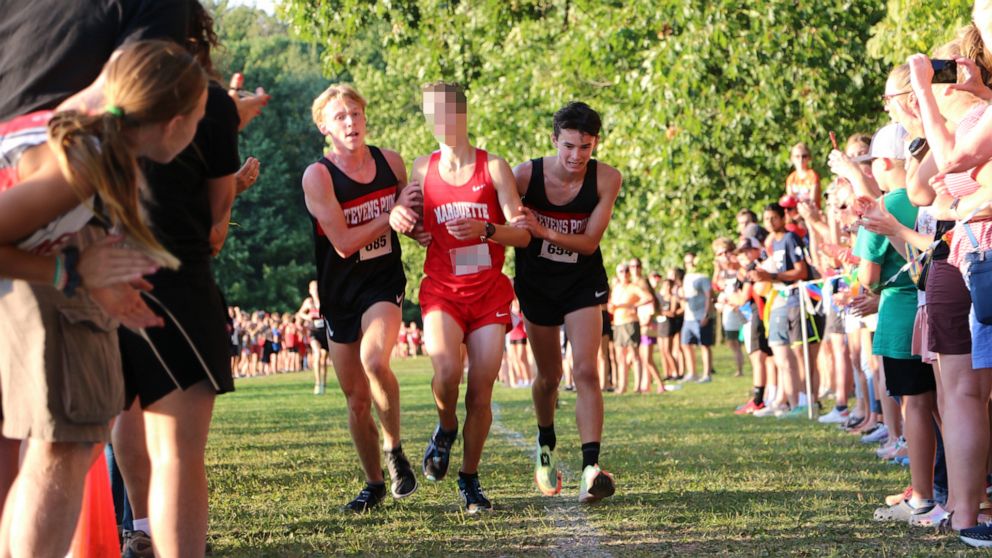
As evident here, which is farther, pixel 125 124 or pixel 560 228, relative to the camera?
pixel 560 228

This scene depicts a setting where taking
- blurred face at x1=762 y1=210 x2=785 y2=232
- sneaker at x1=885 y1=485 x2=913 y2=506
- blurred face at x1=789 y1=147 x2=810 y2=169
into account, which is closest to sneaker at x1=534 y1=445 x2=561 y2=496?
sneaker at x1=885 y1=485 x2=913 y2=506

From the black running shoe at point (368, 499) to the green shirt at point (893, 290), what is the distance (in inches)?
112

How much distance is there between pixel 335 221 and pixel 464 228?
743 mm

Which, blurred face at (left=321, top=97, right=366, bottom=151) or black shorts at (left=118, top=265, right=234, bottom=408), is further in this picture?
blurred face at (left=321, top=97, right=366, bottom=151)

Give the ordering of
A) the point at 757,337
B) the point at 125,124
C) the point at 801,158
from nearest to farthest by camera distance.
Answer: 1. the point at 125,124
2. the point at 801,158
3. the point at 757,337

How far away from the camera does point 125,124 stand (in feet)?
12.2

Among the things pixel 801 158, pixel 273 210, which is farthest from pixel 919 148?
pixel 273 210

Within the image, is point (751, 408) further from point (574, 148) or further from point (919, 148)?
point (919, 148)

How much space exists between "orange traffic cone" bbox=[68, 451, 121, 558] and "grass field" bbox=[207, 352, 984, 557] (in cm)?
127

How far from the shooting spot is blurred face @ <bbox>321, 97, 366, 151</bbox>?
755cm

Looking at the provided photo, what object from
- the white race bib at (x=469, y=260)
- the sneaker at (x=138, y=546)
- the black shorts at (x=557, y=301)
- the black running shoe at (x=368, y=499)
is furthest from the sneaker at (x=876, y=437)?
the sneaker at (x=138, y=546)

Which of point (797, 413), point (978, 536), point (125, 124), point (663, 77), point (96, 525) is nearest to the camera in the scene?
point (125, 124)

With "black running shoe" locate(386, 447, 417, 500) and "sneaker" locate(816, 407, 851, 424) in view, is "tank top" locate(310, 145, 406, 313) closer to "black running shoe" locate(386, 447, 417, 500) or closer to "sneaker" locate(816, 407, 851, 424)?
"black running shoe" locate(386, 447, 417, 500)

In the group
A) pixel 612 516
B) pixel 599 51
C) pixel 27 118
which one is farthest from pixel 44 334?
pixel 599 51
